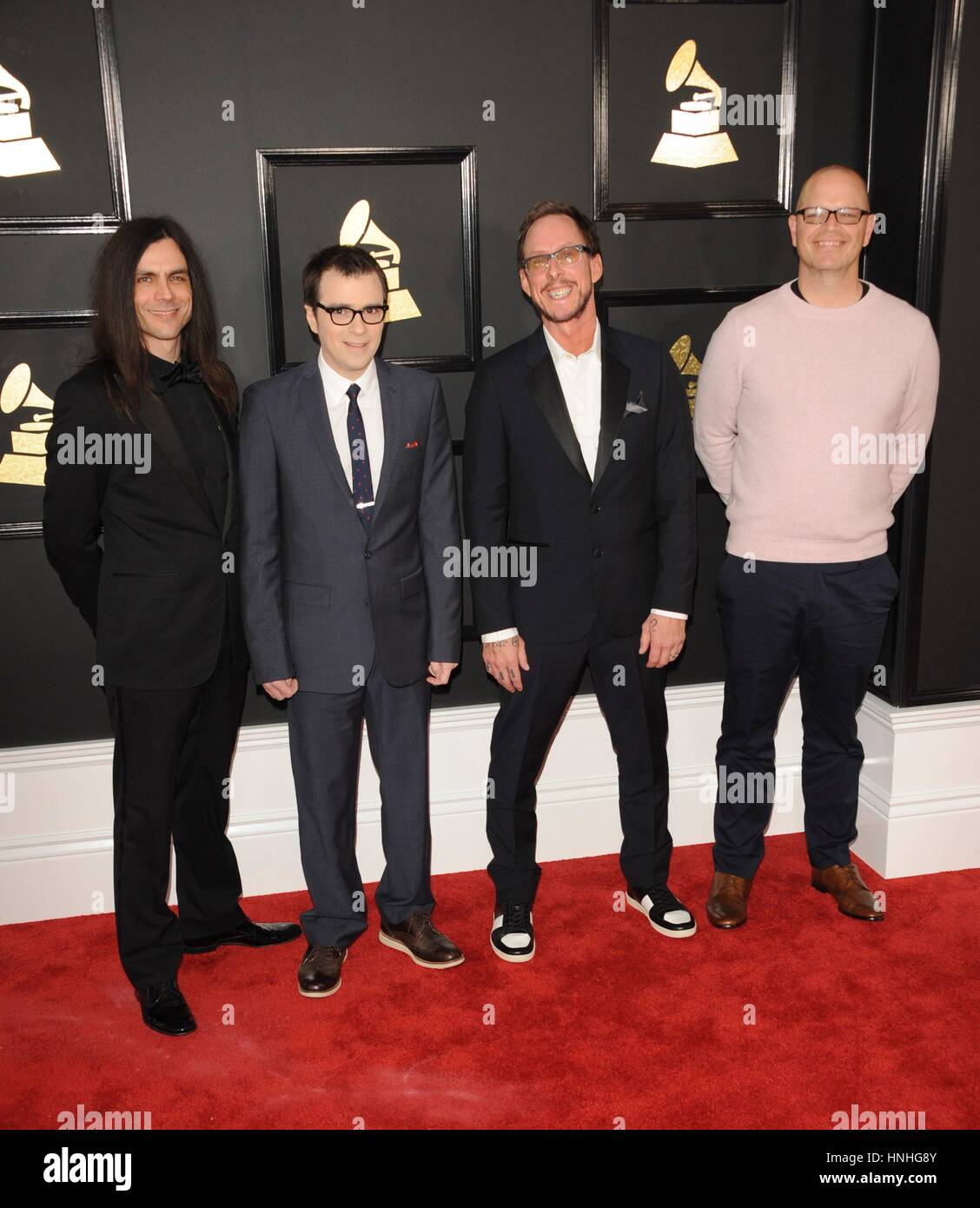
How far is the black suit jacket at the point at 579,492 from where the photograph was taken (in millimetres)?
3057

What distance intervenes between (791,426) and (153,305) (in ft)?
5.95

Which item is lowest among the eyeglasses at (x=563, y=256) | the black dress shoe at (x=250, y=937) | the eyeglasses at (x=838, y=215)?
the black dress shoe at (x=250, y=937)

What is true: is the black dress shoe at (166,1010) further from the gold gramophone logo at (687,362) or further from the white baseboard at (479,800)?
the gold gramophone logo at (687,362)

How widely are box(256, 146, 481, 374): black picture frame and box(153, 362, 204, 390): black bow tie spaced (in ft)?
1.61

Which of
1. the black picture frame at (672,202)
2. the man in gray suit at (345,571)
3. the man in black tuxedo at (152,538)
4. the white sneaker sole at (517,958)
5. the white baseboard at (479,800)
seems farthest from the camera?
the white baseboard at (479,800)

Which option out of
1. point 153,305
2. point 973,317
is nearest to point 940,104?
point 973,317

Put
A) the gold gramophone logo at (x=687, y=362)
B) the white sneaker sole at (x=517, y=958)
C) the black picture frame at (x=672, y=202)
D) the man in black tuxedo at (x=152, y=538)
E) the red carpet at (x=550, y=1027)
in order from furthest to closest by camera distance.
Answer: the gold gramophone logo at (x=687, y=362), the black picture frame at (x=672, y=202), the white sneaker sole at (x=517, y=958), the man in black tuxedo at (x=152, y=538), the red carpet at (x=550, y=1027)

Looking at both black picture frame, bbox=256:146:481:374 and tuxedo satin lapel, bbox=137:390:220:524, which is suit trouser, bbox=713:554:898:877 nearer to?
black picture frame, bbox=256:146:481:374

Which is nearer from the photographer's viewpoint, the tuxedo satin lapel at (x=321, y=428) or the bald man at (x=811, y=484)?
the tuxedo satin lapel at (x=321, y=428)

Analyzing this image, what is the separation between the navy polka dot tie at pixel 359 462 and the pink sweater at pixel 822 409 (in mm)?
1109

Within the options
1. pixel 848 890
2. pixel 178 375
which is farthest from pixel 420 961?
pixel 178 375

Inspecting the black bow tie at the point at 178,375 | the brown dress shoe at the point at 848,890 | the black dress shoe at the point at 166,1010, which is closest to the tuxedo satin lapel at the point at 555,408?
the black bow tie at the point at 178,375
